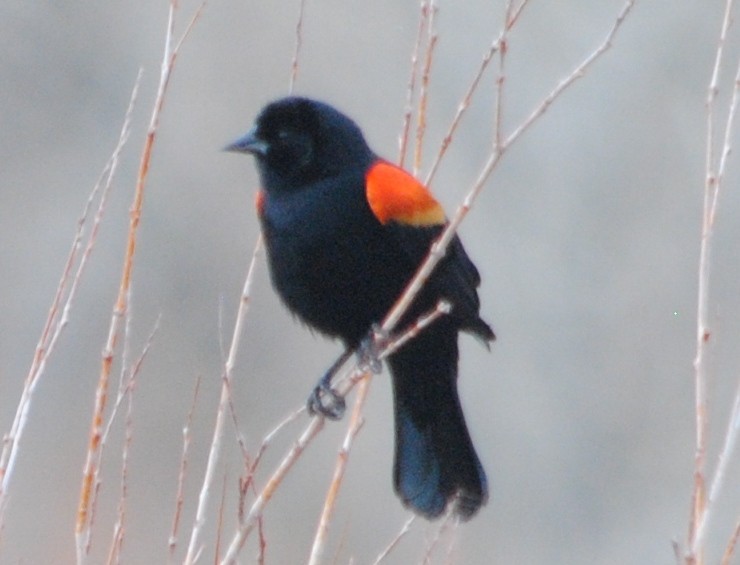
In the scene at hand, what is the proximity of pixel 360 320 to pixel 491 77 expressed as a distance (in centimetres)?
341

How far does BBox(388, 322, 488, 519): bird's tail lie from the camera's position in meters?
2.45

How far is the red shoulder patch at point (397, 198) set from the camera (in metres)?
2.27

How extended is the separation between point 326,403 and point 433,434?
249mm

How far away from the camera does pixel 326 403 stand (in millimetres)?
2553

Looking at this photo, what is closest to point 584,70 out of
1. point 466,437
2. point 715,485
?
point 715,485

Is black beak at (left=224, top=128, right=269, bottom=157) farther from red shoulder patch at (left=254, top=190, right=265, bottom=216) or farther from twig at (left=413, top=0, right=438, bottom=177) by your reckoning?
twig at (left=413, top=0, right=438, bottom=177)

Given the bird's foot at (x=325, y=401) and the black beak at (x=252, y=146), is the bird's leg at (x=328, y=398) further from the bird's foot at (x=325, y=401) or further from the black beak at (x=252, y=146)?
the black beak at (x=252, y=146)

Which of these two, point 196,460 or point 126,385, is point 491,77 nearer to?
point 196,460

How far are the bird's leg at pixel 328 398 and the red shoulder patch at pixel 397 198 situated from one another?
0.38 metres

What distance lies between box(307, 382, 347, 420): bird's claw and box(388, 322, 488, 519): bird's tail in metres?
0.13

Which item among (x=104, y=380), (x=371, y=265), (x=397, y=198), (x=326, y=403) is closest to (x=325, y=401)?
(x=326, y=403)

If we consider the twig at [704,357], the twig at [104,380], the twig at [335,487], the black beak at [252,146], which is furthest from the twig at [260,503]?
the black beak at [252,146]

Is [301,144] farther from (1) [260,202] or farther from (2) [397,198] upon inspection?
(2) [397,198]

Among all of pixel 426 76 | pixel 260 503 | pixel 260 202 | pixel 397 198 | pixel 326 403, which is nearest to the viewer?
pixel 260 503
